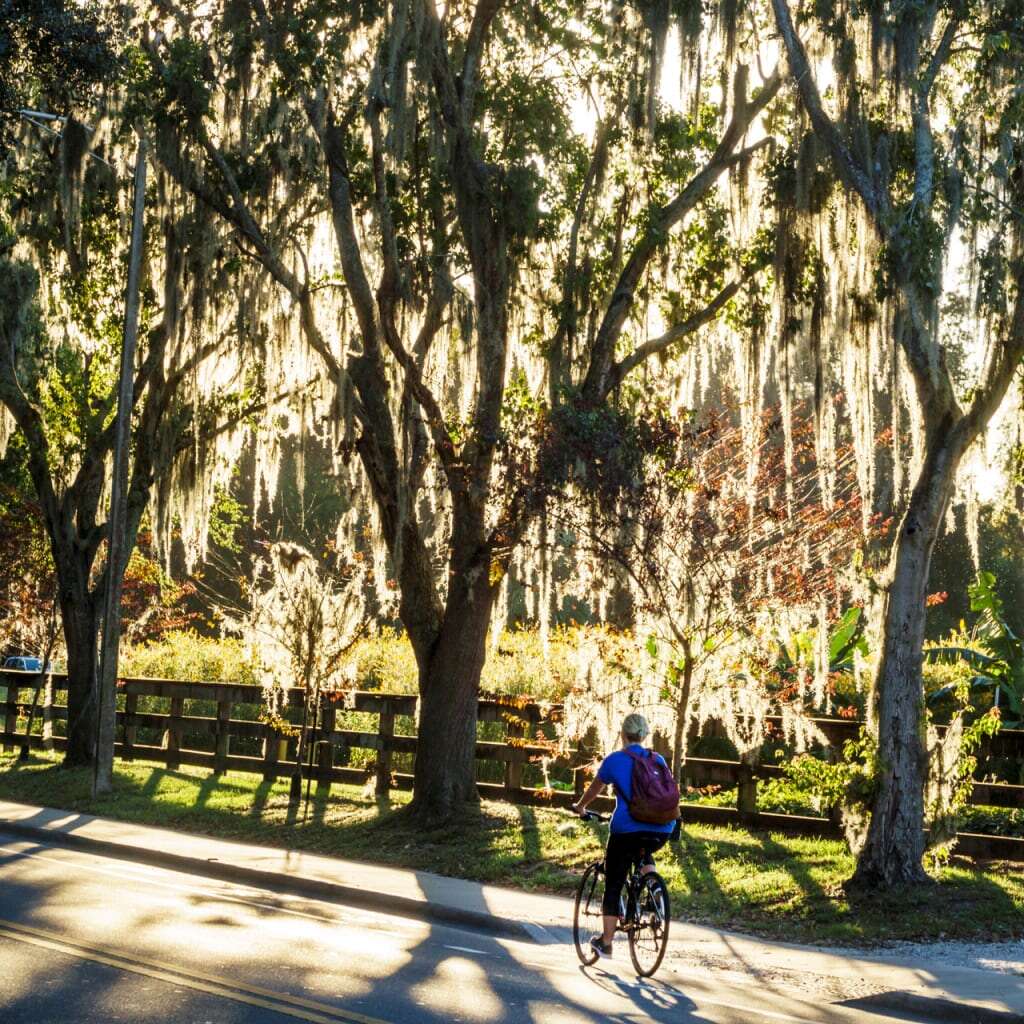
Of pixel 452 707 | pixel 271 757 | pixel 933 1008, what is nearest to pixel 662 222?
pixel 452 707

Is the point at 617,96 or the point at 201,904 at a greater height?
the point at 617,96

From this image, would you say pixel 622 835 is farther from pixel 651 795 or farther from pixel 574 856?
pixel 574 856

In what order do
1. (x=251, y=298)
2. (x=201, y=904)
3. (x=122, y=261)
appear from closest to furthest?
1. (x=201, y=904)
2. (x=251, y=298)
3. (x=122, y=261)

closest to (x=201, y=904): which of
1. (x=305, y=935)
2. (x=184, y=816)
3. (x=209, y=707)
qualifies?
(x=305, y=935)

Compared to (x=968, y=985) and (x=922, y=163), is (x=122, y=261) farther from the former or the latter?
(x=968, y=985)

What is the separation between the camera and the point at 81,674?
23.7 meters

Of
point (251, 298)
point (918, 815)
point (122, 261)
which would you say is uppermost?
point (122, 261)

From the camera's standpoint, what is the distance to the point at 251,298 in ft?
59.1

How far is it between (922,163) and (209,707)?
2113cm

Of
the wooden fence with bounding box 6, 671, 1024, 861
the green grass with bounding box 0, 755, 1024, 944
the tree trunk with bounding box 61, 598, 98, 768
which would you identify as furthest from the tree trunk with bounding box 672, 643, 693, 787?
the tree trunk with bounding box 61, 598, 98, 768

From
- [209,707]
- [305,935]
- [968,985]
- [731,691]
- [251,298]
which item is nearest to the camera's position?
[968,985]

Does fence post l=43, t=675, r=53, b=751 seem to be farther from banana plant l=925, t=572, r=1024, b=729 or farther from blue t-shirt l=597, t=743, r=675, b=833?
blue t-shirt l=597, t=743, r=675, b=833

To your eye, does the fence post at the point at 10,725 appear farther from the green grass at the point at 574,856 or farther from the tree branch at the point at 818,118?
the tree branch at the point at 818,118

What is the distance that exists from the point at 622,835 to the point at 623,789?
0.30 metres
